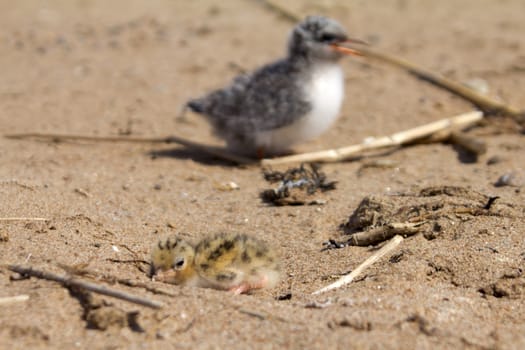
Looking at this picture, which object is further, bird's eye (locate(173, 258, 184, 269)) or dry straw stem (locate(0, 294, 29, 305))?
bird's eye (locate(173, 258, 184, 269))

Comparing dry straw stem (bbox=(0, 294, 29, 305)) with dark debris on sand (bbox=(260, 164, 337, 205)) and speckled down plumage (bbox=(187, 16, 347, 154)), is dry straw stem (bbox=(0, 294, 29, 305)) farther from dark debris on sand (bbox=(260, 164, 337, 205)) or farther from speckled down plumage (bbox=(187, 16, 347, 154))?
speckled down plumage (bbox=(187, 16, 347, 154))

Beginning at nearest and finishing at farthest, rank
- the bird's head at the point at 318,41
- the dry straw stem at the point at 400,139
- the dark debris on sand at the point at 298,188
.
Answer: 1. the dark debris on sand at the point at 298,188
2. the dry straw stem at the point at 400,139
3. the bird's head at the point at 318,41

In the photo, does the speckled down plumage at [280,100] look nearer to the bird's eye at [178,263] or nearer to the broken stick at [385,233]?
the broken stick at [385,233]

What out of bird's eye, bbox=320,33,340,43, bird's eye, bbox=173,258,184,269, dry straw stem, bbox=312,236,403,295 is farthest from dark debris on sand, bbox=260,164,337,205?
bird's eye, bbox=173,258,184,269

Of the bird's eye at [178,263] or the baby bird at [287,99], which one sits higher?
the baby bird at [287,99]

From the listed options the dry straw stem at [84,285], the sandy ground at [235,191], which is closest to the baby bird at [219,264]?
the sandy ground at [235,191]

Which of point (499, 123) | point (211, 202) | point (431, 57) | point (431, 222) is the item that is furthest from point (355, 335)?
point (431, 57)
